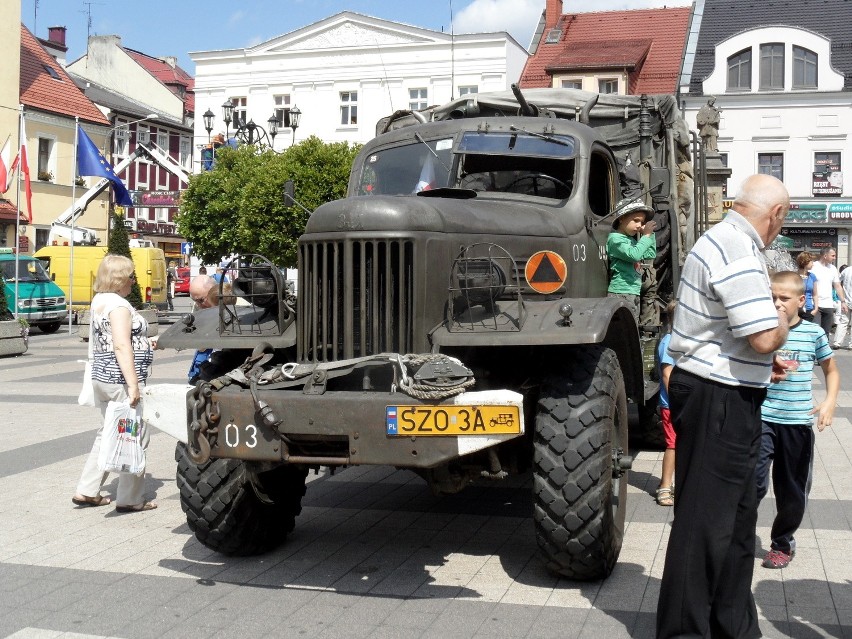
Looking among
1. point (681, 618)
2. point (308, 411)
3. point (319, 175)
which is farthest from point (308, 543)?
point (319, 175)

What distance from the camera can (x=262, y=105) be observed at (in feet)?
161

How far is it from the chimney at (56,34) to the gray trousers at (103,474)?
56.7m

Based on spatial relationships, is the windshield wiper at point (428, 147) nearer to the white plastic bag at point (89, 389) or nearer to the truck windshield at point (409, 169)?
the truck windshield at point (409, 169)

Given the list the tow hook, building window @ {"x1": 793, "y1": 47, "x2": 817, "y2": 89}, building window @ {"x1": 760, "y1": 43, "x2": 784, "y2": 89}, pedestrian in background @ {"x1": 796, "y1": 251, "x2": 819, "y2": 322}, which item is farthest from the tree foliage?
the tow hook

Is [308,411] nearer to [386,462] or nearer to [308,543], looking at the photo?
[386,462]

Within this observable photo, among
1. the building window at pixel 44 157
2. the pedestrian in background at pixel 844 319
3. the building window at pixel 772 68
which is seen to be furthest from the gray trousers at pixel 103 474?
the building window at pixel 772 68

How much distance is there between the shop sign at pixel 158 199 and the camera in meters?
36.1

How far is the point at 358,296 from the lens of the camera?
524cm

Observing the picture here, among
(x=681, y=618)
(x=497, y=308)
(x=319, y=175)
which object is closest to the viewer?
(x=681, y=618)

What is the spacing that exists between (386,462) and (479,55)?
1670 inches

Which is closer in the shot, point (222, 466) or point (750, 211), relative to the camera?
point (750, 211)

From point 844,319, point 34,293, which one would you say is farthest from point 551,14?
point 844,319

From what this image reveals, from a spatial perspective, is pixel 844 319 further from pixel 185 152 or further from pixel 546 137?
pixel 185 152

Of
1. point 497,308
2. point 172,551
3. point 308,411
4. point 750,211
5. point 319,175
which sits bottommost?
point 172,551
